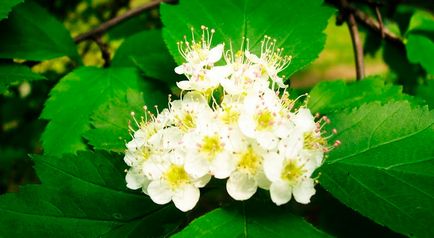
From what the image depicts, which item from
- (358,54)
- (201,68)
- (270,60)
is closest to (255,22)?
(270,60)

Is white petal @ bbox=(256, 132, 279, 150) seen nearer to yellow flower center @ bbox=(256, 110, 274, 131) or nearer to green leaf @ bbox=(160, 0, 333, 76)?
yellow flower center @ bbox=(256, 110, 274, 131)

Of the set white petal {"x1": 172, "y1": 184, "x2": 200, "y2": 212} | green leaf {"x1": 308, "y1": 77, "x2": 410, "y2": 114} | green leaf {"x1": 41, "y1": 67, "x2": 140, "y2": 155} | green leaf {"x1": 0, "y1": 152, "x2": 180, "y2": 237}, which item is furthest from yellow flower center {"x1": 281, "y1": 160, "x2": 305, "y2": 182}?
green leaf {"x1": 41, "y1": 67, "x2": 140, "y2": 155}

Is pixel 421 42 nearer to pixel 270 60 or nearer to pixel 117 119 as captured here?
pixel 270 60

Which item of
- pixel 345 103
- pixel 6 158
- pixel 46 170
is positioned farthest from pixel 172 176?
pixel 6 158

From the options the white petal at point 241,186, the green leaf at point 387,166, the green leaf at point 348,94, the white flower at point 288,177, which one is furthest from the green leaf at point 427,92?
the white petal at point 241,186

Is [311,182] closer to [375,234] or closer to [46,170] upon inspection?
[375,234]
